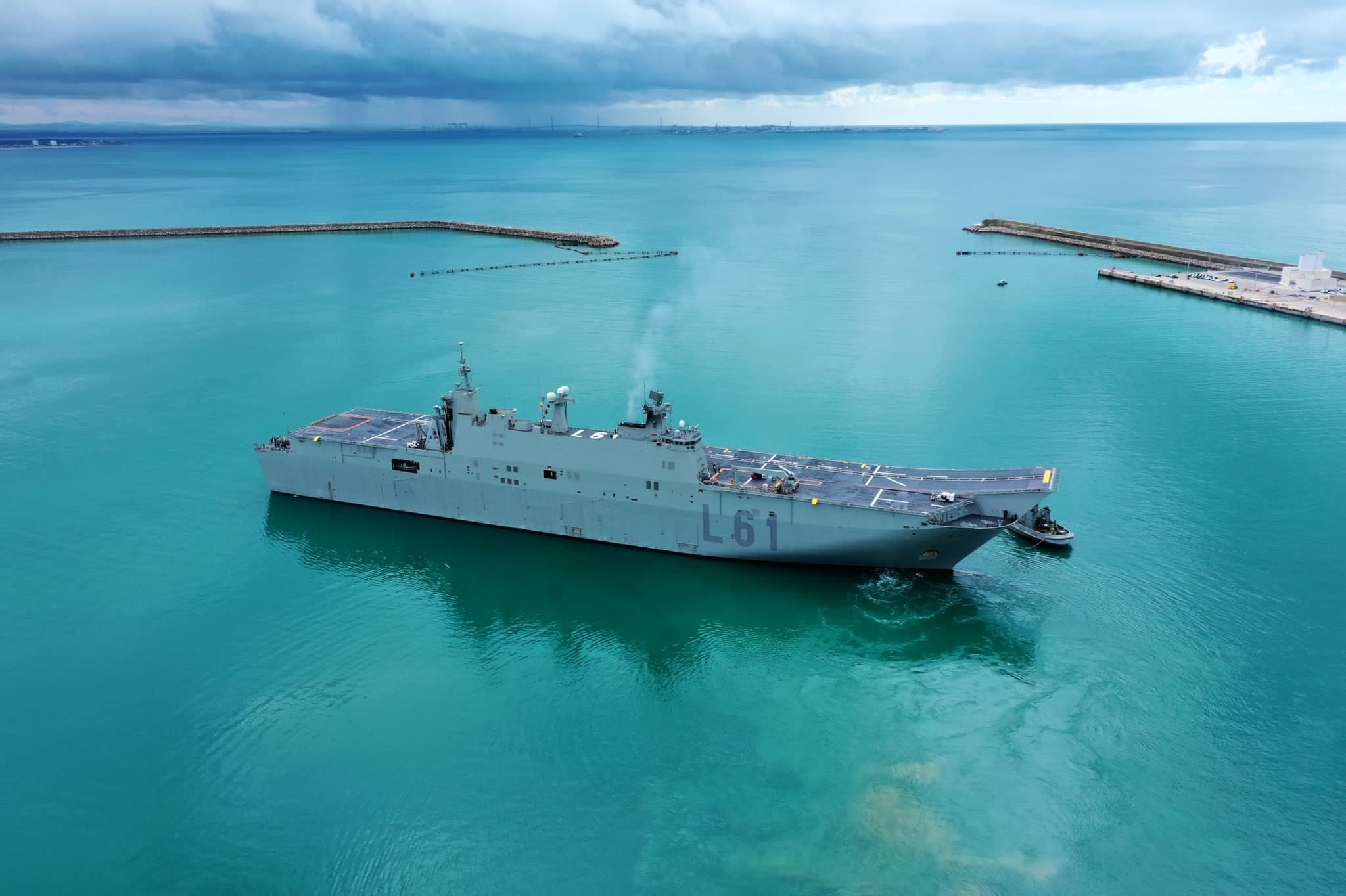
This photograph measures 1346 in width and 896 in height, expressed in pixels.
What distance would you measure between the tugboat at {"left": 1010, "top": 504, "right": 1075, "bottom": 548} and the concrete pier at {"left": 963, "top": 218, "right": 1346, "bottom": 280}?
78.4m

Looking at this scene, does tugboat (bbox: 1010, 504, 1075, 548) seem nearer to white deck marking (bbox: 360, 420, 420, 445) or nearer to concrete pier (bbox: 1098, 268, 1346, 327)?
white deck marking (bbox: 360, 420, 420, 445)

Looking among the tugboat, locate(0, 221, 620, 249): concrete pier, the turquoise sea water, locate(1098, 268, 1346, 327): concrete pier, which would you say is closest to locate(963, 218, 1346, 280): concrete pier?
locate(1098, 268, 1346, 327): concrete pier

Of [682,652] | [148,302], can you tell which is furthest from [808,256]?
[682,652]

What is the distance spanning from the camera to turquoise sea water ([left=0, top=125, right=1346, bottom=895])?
78.5 feet

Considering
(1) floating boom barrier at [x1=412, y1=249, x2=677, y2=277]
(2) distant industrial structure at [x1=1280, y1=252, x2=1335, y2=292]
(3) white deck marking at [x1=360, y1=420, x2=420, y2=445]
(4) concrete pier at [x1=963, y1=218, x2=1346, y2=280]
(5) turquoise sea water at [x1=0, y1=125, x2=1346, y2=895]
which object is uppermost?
(4) concrete pier at [x1=963, y1=218, x2=1346, y2=280]

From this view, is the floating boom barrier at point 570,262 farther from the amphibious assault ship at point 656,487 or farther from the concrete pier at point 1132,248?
the amphibious assault ship at point 656,487

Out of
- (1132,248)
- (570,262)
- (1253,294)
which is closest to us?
(1253,294)

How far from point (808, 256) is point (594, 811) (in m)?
93.8

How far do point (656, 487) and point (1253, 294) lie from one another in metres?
78.7

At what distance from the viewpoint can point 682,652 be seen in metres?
32.9

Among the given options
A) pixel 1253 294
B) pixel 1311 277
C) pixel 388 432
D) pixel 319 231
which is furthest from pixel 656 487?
pixel 319 231

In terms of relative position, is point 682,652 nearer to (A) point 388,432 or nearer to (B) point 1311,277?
(A) point 388,432

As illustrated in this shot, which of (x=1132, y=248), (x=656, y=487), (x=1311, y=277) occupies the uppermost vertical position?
(x=1132, y=248)

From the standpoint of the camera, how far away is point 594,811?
2503 centimetres
